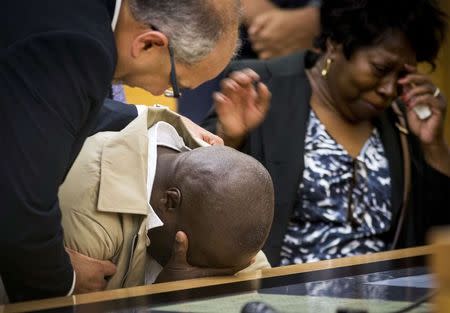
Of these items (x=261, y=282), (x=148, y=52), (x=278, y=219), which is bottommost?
(x=278, y=219)

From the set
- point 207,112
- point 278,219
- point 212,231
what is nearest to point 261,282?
point 212,231

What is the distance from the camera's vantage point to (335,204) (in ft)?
10.0

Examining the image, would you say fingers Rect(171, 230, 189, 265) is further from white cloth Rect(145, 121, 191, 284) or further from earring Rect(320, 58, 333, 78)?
earring Rect(320, 58, 333, 78)

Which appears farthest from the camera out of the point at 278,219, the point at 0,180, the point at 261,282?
the point at 278,219

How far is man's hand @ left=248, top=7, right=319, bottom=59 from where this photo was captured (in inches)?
143

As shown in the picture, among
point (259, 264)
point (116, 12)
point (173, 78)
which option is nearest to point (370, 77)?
point (259, 264)

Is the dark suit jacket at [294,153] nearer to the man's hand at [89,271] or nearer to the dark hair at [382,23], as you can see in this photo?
the dark hair at [382,23]

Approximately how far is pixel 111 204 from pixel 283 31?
1927 mm

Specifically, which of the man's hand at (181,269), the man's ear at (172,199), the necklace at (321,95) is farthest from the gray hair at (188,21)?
the necklace at (321,95)

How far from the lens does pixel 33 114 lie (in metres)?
1.53

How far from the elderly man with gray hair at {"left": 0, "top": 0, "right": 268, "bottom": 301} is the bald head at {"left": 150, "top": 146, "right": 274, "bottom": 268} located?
271 mm

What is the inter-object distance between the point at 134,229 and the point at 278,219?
109 cm

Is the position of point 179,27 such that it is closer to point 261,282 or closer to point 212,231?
point 212,231

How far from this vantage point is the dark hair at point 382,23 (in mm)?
3266
